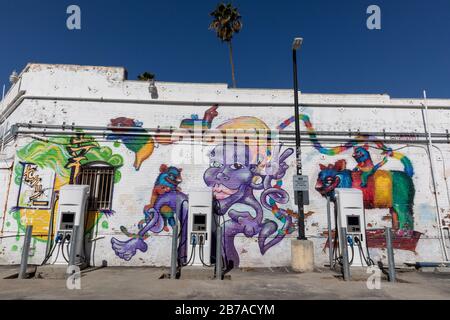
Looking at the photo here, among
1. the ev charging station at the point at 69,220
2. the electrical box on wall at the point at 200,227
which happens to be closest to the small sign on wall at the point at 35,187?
the ev charging station at the point at 69,220

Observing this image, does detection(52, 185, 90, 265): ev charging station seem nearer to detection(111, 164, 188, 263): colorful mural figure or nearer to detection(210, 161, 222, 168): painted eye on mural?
detection(111, 164, 188, 263): colorful mural figure

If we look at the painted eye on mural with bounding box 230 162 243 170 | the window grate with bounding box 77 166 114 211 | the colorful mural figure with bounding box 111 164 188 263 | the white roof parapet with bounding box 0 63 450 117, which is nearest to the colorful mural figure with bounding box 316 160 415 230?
the white roof parapet with bounding box 0 63 450 117

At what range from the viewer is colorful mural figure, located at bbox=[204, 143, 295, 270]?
34.7 ft

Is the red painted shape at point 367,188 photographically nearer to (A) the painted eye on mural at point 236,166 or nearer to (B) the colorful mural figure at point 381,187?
(B) the colorful mural figure at point 381,187

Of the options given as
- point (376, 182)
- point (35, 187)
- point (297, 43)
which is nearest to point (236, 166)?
point (297, 43)

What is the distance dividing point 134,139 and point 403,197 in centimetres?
985

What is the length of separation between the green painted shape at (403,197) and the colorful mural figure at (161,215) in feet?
24.5

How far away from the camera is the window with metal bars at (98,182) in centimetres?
1063

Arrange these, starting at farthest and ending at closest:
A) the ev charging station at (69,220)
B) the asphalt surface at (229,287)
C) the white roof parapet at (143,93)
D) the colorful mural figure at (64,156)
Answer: the white roof parapet at (143,93), the colorful mural figure at (64,156), the ev charging station at (69,220), the asphalt surface at (229,287)

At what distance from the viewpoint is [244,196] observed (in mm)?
10859

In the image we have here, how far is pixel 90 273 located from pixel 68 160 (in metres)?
4.17

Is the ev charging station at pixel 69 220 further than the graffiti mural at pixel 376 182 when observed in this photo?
No

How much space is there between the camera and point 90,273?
28.9 feet
